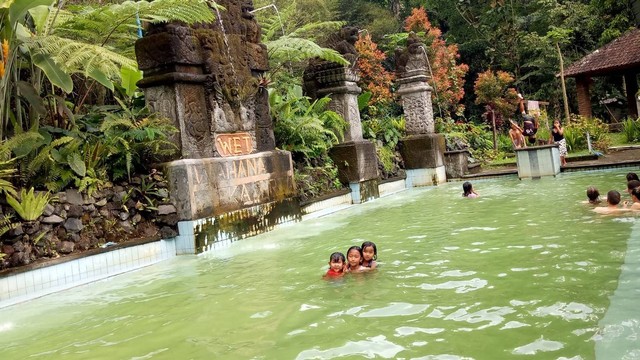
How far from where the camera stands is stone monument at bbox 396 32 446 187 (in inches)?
558

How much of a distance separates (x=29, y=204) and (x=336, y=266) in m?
3.17

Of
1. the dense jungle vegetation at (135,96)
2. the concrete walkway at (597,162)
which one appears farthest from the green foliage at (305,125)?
the concrete walkway at (597,162)

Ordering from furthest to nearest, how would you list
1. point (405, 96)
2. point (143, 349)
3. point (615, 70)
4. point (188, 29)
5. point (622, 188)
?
1. point (615, 70)
2. point (405, 96)
3. point (622, 188)
4. point (188, 29)
5. point (143, 349)

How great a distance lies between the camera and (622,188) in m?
8.73

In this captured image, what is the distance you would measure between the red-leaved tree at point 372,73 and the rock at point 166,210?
38.7 feet

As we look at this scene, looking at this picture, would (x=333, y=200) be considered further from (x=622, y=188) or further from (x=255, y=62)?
(x=622, y=188)

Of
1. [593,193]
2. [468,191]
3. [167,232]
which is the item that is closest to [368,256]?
[167,232]

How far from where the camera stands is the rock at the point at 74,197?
19.9 feet

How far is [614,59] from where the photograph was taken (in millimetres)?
20797

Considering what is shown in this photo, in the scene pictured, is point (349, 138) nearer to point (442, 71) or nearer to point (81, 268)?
point (81, 268)

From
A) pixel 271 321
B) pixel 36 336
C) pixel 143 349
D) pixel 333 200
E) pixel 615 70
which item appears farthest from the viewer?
pixel 615 70

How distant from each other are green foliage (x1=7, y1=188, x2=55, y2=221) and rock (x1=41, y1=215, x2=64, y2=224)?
0.23m

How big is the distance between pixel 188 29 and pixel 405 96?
27.7 ft

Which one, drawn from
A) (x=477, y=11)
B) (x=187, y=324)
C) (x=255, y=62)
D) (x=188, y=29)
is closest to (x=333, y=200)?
(x=255, y=62)
